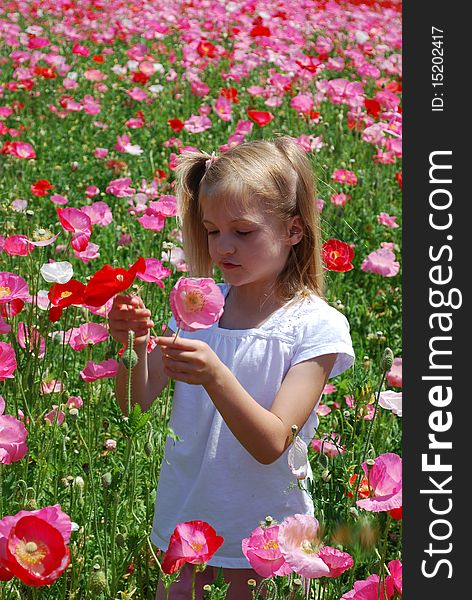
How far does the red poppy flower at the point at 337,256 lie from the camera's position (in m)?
2.50

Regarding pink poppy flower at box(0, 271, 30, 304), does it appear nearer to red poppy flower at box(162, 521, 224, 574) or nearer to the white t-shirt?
the white t-shirt

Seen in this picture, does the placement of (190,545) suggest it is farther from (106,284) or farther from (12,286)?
(12,286)

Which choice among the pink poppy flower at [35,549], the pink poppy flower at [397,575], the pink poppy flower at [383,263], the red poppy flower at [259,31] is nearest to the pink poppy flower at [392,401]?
the pink poppy flower at [397,575]

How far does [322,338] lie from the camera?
2.00 meters

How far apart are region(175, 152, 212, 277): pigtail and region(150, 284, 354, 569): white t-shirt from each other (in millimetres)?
223

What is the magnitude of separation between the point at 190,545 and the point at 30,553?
27cm

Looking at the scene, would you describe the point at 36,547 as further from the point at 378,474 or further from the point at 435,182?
the point at 435,182

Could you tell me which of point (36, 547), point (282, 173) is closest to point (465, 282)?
point (282, 173)

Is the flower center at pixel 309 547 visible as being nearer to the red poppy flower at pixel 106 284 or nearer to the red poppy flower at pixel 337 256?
the red poppy flower at pixel 106 284

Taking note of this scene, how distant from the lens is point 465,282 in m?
1.81

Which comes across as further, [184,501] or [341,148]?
[341,148]

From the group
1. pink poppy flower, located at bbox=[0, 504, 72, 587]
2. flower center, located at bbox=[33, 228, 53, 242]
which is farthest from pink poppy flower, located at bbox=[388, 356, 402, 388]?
pink poppy flower, located at bbox=[0, 504, 72, 587]

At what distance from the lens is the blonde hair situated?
2027 millimetres

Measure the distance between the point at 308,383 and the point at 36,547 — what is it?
708 millimetres
